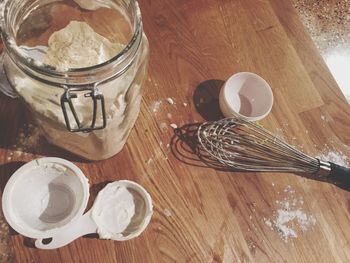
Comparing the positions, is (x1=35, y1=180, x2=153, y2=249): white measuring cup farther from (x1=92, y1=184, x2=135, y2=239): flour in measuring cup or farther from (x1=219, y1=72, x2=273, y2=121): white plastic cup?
(x1=219, y1=72, x2=273, y2=121): white plastic cup

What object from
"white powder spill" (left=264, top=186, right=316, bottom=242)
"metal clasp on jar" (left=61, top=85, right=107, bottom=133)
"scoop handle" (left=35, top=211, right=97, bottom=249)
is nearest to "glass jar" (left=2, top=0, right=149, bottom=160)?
"metal clasp on jar" (left=61, top=85, right=107, bottom=133)

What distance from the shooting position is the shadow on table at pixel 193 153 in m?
0.73

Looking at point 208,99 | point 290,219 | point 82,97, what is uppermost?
point 82,97

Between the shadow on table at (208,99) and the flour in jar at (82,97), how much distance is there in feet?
0.42

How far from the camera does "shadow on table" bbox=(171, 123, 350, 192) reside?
0.73 m

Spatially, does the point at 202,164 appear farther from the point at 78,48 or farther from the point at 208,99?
the point at 78,48

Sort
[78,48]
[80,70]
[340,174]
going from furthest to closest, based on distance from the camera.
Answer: [340,174] < [78,48] < [80,70]

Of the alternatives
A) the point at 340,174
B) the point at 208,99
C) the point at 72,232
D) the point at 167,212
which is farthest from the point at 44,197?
the point at 340,174

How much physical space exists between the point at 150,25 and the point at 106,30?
0.49 ft

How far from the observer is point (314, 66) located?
32.2 inches

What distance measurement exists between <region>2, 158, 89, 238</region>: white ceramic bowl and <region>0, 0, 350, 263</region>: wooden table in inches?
1.8

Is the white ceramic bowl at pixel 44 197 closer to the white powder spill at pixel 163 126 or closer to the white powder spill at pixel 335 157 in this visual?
the white powder spill at pixel 163 126

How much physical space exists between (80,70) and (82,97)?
0.08m

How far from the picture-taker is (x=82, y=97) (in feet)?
1.89
